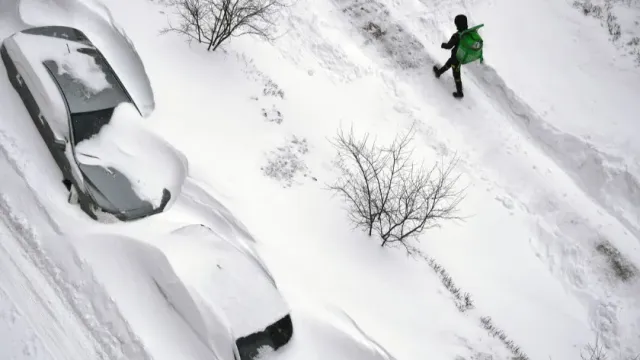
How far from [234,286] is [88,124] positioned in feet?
9.59

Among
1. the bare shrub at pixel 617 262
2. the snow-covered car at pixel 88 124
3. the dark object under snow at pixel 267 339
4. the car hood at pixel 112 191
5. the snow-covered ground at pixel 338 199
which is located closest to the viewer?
the dark object under snow at pixel 267 339

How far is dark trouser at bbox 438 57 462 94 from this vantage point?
8.62 m

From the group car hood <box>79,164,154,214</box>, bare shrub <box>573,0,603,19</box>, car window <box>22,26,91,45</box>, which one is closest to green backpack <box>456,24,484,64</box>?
bare shrub <box>573,0,603,19</box>

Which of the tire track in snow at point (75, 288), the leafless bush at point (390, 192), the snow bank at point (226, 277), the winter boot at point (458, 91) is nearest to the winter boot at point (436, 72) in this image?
the winter boot at point (458, 91)

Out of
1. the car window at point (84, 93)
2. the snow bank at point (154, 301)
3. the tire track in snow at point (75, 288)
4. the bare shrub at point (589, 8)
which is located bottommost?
the tire track in snow at point (75, 288)

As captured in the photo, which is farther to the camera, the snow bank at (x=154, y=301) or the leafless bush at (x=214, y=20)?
the leafless bush at (x=214, y=20)

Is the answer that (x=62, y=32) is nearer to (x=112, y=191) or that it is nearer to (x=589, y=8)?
(x=112, y=191)

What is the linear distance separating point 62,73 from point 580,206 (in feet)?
27.9

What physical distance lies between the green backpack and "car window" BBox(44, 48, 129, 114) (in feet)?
18.8

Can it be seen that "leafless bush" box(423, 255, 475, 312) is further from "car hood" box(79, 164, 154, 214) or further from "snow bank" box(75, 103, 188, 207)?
"car hood" box(79, 164, 154, 214)

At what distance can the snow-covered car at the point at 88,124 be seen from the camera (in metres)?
5.67

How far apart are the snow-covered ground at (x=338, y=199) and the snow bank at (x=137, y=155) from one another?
9.0 inches

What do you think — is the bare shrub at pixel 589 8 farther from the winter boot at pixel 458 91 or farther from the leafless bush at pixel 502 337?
the leafless bush at pixel 502 337

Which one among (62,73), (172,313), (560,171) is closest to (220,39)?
(62,73)
